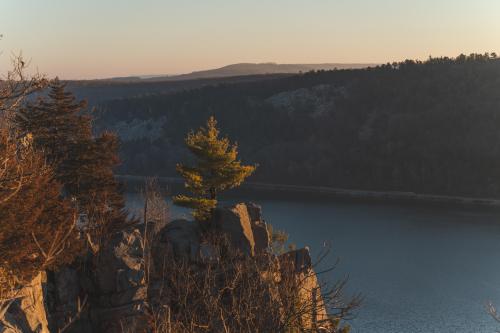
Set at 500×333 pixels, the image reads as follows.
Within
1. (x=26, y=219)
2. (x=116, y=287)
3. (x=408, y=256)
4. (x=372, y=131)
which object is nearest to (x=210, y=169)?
(x=116, y=287)

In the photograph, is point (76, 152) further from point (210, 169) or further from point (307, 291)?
point (307, 291)

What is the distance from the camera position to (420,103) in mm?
162250

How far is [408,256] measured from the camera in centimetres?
7156

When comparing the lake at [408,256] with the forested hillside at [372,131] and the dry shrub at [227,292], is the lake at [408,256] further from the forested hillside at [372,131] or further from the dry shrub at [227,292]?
the forested hillside at [372,131]

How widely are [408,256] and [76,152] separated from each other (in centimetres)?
5277

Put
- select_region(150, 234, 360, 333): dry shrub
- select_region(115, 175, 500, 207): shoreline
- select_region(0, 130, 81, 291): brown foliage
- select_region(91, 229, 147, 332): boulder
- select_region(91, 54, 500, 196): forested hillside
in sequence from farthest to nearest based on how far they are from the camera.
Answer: select_region(91, 54, 500, 196): forested hillside → select_region(115, 175, 500, 207): shoreline → select_region(91, 229, 147, 332): boulder → select_region(0, 130, 81, 291): brown foliage → select_region(150, 234, 360, 333): dry shrub

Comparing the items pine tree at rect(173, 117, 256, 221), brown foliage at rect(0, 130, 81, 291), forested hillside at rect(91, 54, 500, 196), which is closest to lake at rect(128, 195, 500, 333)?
A: pine tree at rect(173, 117, 256, 221)

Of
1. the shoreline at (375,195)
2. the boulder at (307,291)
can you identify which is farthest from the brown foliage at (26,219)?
the shoreline at (375,195)

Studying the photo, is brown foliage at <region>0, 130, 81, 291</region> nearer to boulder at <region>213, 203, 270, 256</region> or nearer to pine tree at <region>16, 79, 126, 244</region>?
pine tree at <region>16, 79, 126, 244</region>

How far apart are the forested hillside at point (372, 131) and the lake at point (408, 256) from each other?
29259 millimetres

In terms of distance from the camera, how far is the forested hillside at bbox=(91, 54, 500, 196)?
134 meters

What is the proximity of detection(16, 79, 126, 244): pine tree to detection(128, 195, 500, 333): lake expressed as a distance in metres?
25.3

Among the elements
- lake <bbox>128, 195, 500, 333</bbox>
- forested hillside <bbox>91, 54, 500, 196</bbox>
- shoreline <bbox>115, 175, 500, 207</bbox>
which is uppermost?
forested hillside <bbox>91, 54, 500, 196</bbox>

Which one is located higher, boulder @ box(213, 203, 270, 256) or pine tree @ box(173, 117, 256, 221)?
pine tree @ box(173, 117, 256, 221)
